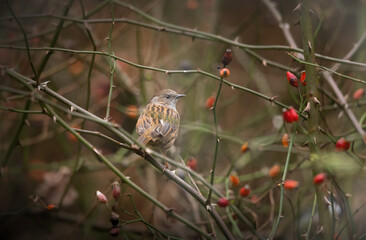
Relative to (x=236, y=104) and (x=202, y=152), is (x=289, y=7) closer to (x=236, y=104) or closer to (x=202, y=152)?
(x=236, y=104)

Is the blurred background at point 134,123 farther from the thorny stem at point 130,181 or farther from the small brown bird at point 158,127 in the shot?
the thorny stem at point 130,181

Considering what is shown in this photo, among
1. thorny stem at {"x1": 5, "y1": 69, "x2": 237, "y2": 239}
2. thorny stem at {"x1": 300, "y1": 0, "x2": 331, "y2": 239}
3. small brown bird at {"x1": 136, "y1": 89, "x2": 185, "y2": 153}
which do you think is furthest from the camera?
small brown bird at {"x1": 136, "y1": 89, "x2": 185, "y2": 153}

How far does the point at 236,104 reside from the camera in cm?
638

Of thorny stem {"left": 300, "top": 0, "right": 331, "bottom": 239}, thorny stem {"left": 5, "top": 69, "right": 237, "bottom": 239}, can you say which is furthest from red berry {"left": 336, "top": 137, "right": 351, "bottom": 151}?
thorny stem {"left": 5, "top": 69, "right": 237, "bottom": 239}

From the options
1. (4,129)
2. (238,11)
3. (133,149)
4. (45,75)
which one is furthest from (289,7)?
(4,129)

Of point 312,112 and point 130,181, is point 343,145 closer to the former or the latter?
point 312,112

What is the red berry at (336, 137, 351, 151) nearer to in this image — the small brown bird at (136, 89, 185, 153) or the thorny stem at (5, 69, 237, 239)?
the thorny stem at (5, 69, 237, 239)

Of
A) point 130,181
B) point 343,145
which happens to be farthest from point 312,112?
point 130,181

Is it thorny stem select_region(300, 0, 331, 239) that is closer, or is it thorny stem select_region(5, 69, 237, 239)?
thorny stem select_region(5, 69, 237, 239)

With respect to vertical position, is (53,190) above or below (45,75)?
below

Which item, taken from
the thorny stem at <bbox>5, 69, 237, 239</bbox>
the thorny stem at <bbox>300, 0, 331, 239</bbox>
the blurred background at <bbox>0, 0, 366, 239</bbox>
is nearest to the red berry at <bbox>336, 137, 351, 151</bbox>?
the thorny stem at <bbox>300, 0, 331, 239</bbox>

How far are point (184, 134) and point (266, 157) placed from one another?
1.27 metres

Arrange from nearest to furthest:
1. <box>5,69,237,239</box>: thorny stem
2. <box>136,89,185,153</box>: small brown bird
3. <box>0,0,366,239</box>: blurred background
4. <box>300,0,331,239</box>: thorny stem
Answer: <box>5,69,237,239</box>: thorny stem < <box>300,0,331,239</box>: thorny stem < <box>136,89,185,153</box>: small brown bird < <box>0,0,366,239</box>: blurred background

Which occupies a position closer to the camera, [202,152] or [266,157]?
[202,152]
